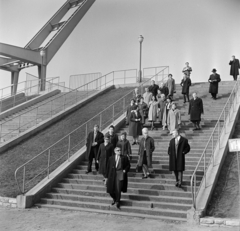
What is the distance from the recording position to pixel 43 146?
13438 mm

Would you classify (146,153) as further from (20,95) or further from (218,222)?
(20,95)

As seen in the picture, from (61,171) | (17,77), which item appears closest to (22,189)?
(61,171)

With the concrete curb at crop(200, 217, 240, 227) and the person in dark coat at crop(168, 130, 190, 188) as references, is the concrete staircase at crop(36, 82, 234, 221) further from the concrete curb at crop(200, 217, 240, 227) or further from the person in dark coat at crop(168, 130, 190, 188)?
the concrete curb at crop(200, 217, 240, 227)

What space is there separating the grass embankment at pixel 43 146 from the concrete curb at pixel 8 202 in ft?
0.73

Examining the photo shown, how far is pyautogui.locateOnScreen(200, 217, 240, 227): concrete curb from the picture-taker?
276 inches

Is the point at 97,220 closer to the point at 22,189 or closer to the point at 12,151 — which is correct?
the point at 22,189

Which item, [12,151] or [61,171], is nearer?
[61,171]

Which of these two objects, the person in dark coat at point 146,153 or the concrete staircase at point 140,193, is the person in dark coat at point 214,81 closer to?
the concrete staircase at point 140,193

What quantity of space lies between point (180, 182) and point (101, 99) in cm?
1204

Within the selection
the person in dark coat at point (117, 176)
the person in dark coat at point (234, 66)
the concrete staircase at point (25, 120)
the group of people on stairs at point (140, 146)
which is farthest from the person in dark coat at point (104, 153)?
the person in dark coat at point (234, 66)

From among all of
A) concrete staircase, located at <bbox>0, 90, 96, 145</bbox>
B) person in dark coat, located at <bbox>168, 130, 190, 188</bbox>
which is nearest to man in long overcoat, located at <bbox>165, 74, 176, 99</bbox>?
concrete staircase, located at <bbox>0, 90, 96, 145</bbox>

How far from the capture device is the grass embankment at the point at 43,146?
10.7m

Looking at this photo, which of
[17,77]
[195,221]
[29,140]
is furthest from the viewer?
[17,77]

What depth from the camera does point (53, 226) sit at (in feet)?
24.3
